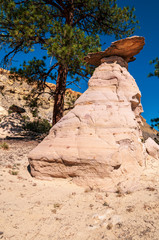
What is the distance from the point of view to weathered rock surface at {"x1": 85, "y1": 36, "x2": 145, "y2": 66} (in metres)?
6.00

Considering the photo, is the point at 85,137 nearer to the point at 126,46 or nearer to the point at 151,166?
the point at 151,166

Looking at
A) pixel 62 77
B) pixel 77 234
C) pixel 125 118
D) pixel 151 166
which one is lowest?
pixel 77 234

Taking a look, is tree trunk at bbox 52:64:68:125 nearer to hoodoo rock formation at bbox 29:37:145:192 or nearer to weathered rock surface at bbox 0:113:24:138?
hoodoo rock formation at bbox 29:37:145:192

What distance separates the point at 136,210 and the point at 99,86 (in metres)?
4.00

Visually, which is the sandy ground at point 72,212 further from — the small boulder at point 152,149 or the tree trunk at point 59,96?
the tree trunk at point 59,96

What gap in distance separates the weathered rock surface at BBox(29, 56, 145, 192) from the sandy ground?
311 mm

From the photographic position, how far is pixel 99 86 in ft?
19.3

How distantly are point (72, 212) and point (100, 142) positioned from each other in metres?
1.82

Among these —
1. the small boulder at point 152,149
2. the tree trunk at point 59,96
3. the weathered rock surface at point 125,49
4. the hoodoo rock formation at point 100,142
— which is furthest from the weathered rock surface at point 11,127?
the small boulder at point 152,149

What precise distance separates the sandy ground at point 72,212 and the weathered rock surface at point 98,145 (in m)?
0.31

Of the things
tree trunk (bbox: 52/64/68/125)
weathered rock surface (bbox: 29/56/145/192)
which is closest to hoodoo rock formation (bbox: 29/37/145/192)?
weathered rock surface (bbox: 29/56/145/192)

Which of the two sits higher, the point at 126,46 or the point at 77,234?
the point at 126,46

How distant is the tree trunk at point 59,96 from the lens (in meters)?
9.43

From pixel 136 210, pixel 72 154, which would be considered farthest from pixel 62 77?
pixel 136 210
